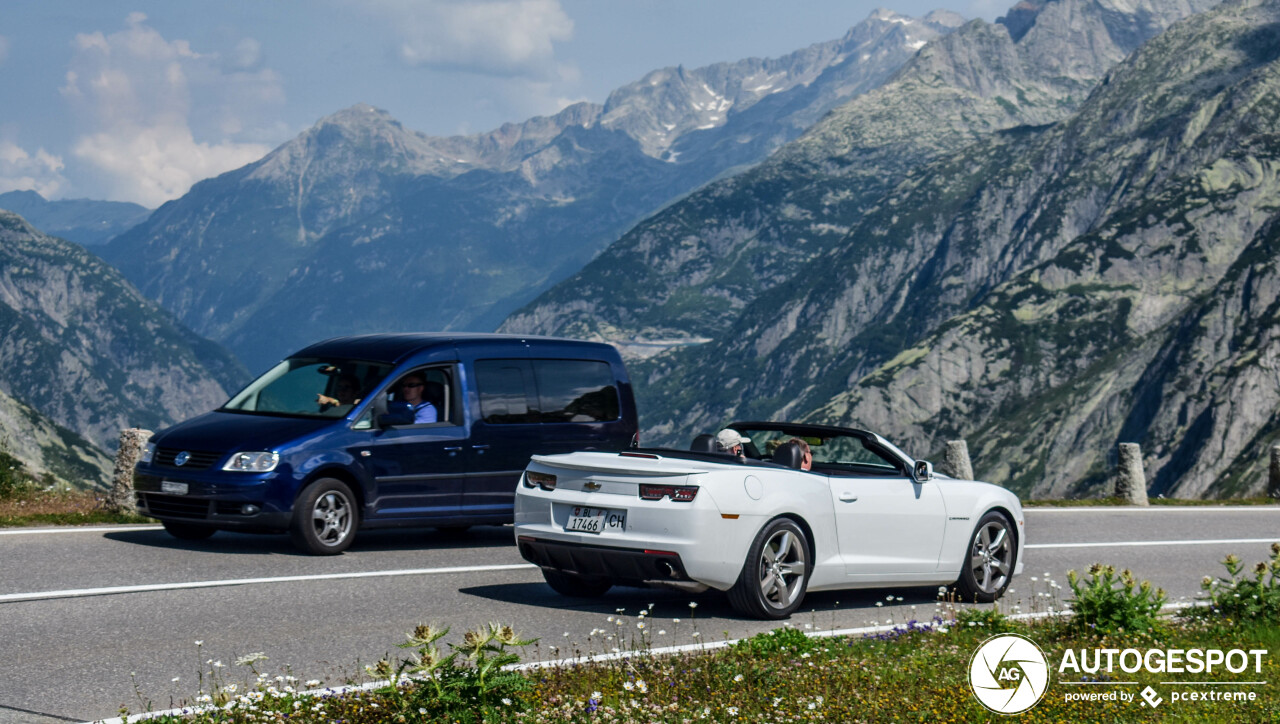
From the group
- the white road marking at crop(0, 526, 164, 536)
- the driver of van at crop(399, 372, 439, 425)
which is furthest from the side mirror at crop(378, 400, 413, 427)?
the white road marking at crop(0, 526, 164, 536)

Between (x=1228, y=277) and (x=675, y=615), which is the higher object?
(x=1228, y=277)

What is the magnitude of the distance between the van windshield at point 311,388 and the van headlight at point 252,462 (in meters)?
0.88

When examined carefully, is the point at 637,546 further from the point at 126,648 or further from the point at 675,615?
the point at 126,648

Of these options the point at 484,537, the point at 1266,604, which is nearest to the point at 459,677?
the point at 1266,604

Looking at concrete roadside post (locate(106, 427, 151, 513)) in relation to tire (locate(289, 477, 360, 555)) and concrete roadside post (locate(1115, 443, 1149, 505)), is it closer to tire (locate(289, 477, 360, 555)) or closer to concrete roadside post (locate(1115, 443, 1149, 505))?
tire (locate(289, 477, 360, 555))

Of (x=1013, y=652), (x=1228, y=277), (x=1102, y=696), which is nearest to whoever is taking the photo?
(x=1102, y=696)

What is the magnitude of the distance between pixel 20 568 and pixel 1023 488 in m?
164

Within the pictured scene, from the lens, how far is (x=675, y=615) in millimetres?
9266

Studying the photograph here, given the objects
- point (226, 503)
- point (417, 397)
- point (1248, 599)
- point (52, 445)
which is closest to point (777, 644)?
point (1248, 599)

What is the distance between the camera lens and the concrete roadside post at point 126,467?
46.1 feet

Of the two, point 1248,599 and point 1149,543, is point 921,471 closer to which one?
point 1248,599

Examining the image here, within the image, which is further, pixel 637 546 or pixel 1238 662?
pixel 637 546

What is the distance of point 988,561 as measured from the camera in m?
10.6

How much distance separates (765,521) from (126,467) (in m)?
8.46
